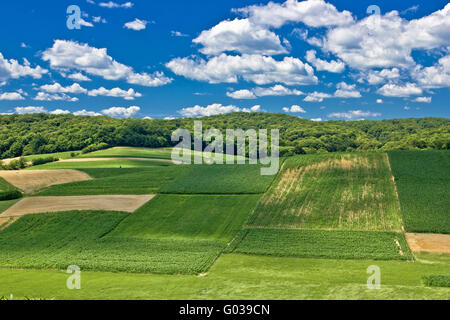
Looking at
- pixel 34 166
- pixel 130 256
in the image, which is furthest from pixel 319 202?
pixel 34 166

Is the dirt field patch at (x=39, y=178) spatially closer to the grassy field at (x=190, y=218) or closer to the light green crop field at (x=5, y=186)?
the light green crop field at (x=5, y=186)

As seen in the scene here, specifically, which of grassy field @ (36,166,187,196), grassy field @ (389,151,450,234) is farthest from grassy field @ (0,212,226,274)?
grassy field @ (389,151,450,234)

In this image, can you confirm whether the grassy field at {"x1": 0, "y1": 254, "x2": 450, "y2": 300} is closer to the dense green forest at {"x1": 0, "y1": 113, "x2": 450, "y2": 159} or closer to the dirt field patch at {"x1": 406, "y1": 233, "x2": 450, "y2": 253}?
the dirt field patch at {"x1": 406, "y1": 233, "x2": 450, "y2": 253}

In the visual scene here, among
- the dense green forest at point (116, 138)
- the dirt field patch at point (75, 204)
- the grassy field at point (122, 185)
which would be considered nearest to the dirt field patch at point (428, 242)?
the dirt field patch at point (75, 204)

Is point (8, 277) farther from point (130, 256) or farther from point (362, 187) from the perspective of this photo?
point (362, 187)

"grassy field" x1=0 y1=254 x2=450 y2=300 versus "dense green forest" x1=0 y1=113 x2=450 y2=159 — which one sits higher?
"dense green forest" x1=0 y1=113 x2=450 y2=159
